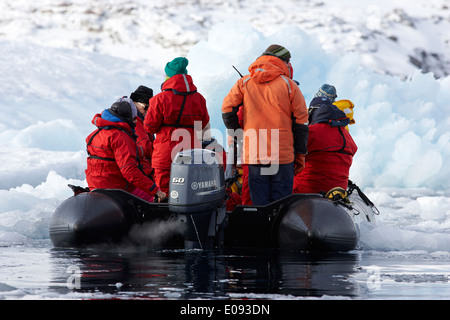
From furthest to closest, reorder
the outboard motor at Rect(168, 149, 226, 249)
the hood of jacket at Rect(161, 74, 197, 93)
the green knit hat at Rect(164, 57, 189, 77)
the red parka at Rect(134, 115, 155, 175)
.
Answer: the red parka at Rect(134, 115, 155, 175)
the green knit hat at Rect(164, 57, 189, 77)
the hood of jacket at Rect(161, 74, 197, 93)
the outboard motor at Rect(168, 149, 226, 249)

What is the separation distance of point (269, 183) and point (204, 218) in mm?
828

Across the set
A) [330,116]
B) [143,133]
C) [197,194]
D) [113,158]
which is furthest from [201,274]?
[143,133]

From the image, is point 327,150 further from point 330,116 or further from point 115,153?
point 115,153

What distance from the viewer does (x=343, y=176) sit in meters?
7.63

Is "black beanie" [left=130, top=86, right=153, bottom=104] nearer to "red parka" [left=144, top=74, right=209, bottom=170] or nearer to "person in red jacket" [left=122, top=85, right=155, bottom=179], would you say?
"person in red jacket" [left=122, top=85, right=155, bottom=179]

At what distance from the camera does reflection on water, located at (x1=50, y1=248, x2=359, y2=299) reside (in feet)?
14.3

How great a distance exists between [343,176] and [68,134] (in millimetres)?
19206

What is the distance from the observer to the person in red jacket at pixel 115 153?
7.00 m

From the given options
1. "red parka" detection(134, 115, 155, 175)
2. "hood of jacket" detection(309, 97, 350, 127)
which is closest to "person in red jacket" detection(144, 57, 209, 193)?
"red parka" detection(134, 115, 155, 175)

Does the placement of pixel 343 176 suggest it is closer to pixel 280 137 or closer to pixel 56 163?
pixel 280 137

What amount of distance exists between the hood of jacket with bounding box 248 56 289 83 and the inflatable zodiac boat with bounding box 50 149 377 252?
89cm

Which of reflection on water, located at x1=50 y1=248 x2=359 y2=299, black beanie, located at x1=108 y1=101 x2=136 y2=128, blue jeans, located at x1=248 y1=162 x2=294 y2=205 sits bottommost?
reflection on water, located at x1=50 y1=248 x2=359 y2=299

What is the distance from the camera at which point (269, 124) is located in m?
6.82
